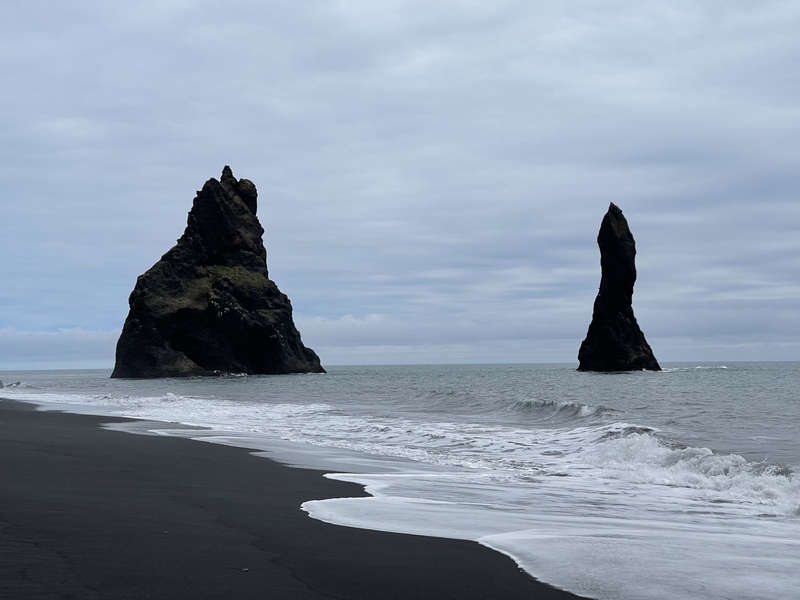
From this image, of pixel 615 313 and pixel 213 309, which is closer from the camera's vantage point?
pixel 213 309

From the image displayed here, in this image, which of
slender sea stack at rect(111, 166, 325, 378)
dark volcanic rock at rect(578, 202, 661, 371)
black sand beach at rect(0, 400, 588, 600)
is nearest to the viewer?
black sand beach at rect(0, 400, 588, 600)

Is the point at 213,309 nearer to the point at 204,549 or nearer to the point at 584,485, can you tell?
the point at 584,485

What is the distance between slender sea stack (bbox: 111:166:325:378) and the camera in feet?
290

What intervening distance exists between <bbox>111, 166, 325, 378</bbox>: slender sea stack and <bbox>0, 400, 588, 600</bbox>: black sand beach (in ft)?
269

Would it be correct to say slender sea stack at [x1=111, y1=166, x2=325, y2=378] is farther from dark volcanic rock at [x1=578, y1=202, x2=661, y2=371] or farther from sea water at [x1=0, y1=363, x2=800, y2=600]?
sea water at [x1=0, y1=363, x2=800, y2=600]

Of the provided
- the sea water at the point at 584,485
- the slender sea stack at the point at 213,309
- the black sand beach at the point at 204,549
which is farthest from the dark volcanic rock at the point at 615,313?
the black sand beach at the point at 204,549

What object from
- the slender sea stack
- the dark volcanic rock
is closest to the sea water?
the slender sea stack

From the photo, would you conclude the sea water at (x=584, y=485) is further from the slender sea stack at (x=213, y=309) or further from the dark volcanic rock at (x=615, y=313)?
the dark volcanic rock at (x=615, y=313)

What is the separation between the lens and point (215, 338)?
90.9 meters

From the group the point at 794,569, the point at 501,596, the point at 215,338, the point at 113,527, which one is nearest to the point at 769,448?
the point at 794,569

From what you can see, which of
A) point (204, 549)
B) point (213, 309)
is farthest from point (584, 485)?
point (213, 309)

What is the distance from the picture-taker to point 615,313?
104 meters

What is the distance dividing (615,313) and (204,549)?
10327 cm

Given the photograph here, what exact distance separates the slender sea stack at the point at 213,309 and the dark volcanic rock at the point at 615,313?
3895 cm
